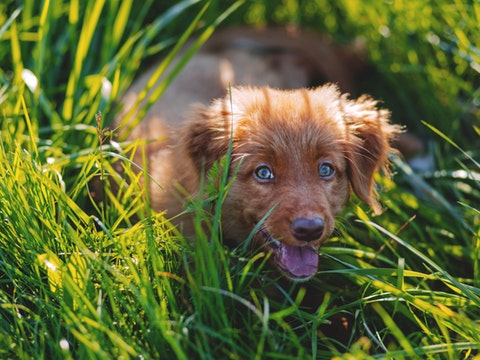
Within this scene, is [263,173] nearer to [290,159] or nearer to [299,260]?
[290,159]

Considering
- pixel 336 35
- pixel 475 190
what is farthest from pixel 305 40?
pixel 475 190

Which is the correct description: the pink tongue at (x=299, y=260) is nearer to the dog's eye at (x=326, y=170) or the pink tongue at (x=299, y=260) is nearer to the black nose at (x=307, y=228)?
the black nose at (x=307, y=228)

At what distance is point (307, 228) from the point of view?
216 centimetres

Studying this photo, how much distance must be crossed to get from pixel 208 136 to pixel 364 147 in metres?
0.70

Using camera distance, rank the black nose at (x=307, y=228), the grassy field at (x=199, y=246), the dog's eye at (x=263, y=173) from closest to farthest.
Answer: the grassy field at (x=199, y=246) < the black nose at (x=307, y=228) < the dog's eye at (x=263, y=173)

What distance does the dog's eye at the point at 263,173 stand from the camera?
2.40 m

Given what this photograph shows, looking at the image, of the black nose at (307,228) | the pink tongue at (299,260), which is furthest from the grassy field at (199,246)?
the black nose at (307,228)

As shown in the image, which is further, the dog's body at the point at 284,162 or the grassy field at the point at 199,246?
the dog's body at the point at 284,162

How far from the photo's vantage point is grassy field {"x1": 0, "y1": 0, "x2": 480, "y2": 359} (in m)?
1.90

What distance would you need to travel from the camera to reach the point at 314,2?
4.79 metres

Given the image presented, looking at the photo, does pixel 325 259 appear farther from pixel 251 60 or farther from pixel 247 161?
pixel 251 60

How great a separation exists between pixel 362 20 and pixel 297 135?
2.24 metres

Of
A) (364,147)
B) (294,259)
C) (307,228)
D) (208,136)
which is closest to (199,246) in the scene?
(307,228)

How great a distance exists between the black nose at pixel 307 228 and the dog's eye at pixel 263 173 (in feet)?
0.93
